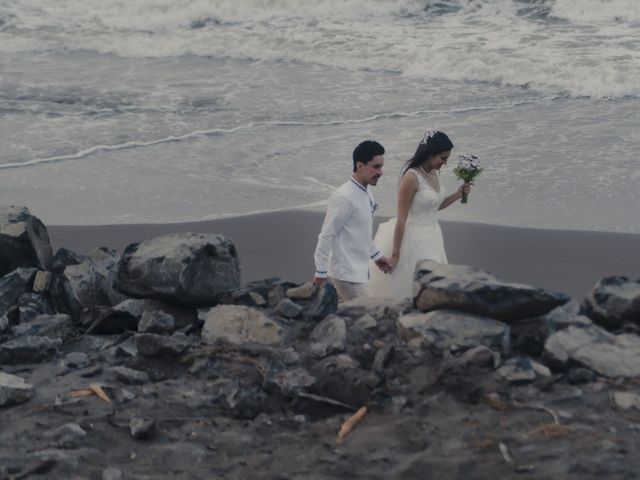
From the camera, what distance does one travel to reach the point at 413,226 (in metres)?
8.72

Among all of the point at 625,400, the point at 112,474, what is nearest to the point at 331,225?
the point at 625,400

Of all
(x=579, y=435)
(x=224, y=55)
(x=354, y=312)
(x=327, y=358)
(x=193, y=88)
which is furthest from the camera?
(x=224, y=55)

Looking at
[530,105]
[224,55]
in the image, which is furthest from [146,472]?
[224,55]

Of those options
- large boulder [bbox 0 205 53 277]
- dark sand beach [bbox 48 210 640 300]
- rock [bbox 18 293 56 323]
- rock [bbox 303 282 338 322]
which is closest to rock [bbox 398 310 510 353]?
rock [bbox 303 282 338 322]

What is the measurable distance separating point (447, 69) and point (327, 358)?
1392cm

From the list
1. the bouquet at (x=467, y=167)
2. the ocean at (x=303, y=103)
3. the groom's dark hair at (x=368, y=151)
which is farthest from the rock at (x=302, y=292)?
the ocean at (x=303, y=103)

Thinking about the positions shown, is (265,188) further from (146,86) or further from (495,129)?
(146,86)

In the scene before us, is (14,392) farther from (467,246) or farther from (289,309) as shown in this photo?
(467,246)

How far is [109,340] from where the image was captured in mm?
7312

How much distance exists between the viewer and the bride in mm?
8609

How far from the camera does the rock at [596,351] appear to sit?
6066 millimetres

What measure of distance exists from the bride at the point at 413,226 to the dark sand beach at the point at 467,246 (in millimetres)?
1545

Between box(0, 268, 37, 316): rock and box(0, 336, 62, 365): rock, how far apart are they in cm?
91

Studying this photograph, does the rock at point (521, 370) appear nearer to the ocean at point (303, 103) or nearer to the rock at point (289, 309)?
the rock at point (289, 309)
